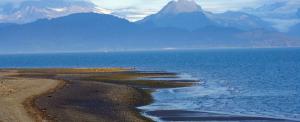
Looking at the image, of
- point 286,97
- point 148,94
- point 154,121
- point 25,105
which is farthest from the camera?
point 148,94

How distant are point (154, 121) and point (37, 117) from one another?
26.6 feet

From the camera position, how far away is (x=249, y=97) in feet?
209

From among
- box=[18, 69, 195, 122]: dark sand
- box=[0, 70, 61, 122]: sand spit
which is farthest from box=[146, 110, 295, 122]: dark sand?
box=[0, 70, 61, 122]: sand spit

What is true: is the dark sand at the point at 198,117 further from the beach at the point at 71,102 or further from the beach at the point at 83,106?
the beach at the point at 71,102

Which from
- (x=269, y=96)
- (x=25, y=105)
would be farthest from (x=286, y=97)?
(x=25, y=105)

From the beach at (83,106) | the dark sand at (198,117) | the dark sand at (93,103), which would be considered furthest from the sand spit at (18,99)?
the dark sand at (198,117)

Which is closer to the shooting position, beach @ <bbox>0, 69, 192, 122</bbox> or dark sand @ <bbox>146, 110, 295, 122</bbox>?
beach @ <bbox>0, 69, 192, 122</bbox>

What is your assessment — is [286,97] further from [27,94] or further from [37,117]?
[37,117]

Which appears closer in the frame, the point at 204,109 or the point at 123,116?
the point at 123,116

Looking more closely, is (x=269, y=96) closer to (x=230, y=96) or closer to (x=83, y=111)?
(x=230, y=96)

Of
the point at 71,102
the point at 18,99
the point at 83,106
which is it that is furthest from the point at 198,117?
the point at 18,99

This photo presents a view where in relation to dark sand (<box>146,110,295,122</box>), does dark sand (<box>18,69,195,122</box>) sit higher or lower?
higher

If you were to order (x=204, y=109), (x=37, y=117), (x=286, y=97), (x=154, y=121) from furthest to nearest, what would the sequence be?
(x=286, y=97) → (x=204, y=109) → (x=154, y=121) → (x=37, y=117)

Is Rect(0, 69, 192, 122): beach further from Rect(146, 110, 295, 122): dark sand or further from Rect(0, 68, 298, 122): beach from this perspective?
Rect(146, 110, 295, 122): dark sand
